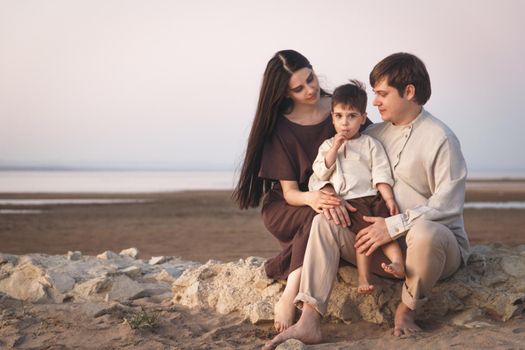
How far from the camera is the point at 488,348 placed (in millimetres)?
3957

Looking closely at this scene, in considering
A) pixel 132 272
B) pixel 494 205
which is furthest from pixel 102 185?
pixel 132 272

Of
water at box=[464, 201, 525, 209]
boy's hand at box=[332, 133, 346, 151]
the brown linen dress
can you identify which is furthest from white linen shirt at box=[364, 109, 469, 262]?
water at box=[464, 201, 525, 209]

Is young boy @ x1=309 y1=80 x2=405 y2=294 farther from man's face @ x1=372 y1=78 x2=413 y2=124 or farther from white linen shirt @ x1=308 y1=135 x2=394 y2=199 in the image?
man's face @ x1=372 y1=78 x2=413 y2=124

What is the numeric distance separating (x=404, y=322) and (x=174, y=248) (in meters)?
8.34

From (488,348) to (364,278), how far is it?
0.84 metres

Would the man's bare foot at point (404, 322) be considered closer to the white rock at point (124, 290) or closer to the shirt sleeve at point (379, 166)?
the shirt sleeve at point (379, 166)

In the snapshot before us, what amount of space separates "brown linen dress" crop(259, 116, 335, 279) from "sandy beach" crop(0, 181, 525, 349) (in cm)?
57

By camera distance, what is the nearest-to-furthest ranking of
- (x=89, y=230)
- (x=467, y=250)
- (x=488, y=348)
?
1. (x=488, y=348)
2. (x=467, y=250)
3. (x=89, y=230)

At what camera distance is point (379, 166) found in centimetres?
440

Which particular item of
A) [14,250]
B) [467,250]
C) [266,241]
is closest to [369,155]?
[467,250]

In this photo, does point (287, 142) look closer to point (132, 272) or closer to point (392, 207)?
point (392, 207)

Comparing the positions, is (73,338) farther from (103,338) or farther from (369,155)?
(369,155)

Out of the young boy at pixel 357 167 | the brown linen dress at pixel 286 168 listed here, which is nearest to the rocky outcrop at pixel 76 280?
the brown linen dress at pixel 286 168

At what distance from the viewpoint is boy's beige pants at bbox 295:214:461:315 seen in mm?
4176
